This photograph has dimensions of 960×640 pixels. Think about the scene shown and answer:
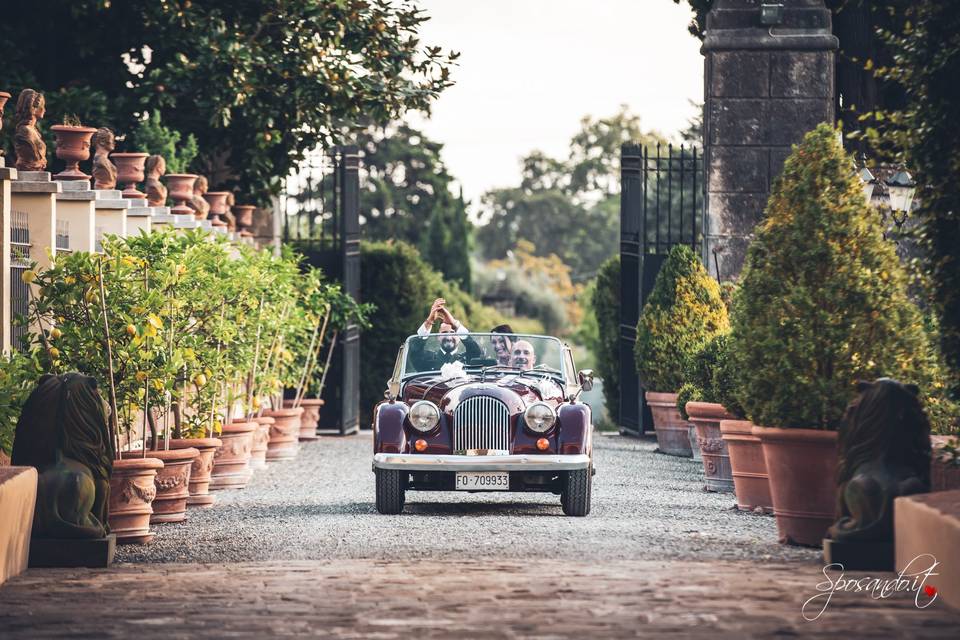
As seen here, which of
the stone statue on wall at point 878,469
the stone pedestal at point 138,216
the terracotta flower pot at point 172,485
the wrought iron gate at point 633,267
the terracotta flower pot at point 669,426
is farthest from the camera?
the wrought iron gate at point 633,267

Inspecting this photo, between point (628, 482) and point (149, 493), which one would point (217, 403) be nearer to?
point (149, 493)

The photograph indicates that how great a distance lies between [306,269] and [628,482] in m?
8.67

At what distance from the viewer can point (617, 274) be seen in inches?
1045

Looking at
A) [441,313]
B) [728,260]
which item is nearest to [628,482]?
[441,313]

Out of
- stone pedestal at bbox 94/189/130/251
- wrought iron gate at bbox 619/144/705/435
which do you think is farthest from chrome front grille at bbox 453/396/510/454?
wrought iron gate at bbox 619/144/705/435

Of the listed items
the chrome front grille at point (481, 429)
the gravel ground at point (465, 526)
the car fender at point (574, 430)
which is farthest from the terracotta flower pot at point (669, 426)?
the chrome front grille at point (481, 429)

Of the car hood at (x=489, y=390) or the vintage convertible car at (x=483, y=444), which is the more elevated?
the car hood at (x=489, y=390)

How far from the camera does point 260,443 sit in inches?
671

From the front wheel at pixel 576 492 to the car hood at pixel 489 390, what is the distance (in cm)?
67

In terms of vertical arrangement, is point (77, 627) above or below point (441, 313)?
below

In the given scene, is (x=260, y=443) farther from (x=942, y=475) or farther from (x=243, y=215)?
(x=942, y=475)

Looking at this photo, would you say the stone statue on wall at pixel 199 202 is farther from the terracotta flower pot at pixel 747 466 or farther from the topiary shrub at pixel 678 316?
the terracotta flower pot at pixel 747 466

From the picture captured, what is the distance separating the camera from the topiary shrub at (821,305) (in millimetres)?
9711

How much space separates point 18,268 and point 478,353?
3.81 metres
